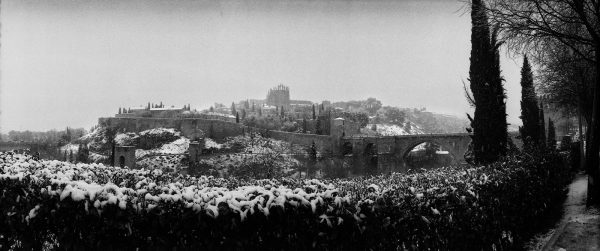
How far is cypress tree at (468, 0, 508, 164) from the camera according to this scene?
1539 cm

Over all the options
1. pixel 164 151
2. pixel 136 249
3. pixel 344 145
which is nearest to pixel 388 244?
pixel 136 249

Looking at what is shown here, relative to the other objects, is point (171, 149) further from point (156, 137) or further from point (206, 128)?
point (206, 128)

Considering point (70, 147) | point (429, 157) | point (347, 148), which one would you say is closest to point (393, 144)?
point (347, 148)

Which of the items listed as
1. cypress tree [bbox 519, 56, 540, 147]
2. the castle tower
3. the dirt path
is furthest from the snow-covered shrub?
the dirt path

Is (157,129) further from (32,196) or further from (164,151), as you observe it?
(32,196)

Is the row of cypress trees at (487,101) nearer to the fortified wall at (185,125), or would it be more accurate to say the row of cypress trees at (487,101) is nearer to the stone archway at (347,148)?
the stone archway at (347,148)

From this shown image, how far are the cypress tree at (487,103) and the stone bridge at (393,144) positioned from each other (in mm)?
42533

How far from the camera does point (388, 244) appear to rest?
4.66 metres

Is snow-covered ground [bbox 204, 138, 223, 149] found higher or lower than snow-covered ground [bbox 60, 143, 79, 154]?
higher

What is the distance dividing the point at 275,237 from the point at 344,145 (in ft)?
210

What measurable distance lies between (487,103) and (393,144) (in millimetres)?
49323

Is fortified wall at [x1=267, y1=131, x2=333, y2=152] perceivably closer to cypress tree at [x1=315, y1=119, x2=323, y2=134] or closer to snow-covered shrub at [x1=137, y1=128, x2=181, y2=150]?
cypress tree at [x1=315, y1=119, x2=323, y2=134]

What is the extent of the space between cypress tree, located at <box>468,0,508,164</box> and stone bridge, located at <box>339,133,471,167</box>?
140 feet

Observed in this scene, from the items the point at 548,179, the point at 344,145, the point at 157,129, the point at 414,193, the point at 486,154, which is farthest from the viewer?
the point at 157,129
